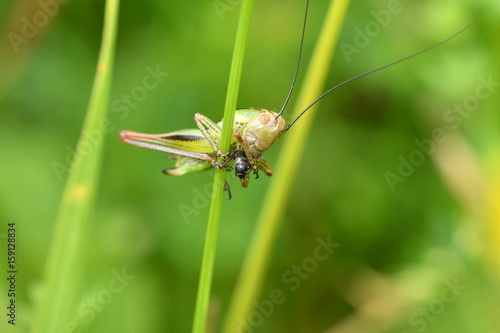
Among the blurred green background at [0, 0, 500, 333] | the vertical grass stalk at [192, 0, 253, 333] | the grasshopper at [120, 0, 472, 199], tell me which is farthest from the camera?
the blurred green background at [0, 0, 500, 333]

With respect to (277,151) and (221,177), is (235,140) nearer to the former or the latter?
(221,177)

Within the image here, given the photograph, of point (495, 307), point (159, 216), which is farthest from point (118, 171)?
point (495, 307)

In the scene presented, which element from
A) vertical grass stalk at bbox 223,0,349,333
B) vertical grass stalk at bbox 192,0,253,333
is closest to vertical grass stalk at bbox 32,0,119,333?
vertical grass stalk at bbox 192,0,253,333

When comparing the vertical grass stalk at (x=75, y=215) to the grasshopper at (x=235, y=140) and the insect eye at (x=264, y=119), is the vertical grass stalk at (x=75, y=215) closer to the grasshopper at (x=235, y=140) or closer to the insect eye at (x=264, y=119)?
the grasshopper at (x=235, y=140)

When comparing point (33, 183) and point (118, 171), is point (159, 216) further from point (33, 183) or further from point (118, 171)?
point (33, 183)

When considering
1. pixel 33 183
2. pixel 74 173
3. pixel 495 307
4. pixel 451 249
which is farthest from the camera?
pixel 33 183

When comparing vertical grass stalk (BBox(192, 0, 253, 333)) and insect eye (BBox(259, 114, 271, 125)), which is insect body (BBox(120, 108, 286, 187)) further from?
vertical grass stalk (BBox(192, 0, 253, 333))

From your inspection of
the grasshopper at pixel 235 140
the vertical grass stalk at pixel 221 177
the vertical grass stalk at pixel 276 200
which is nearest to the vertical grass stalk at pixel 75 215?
the grasshopper at pixel 235 140
